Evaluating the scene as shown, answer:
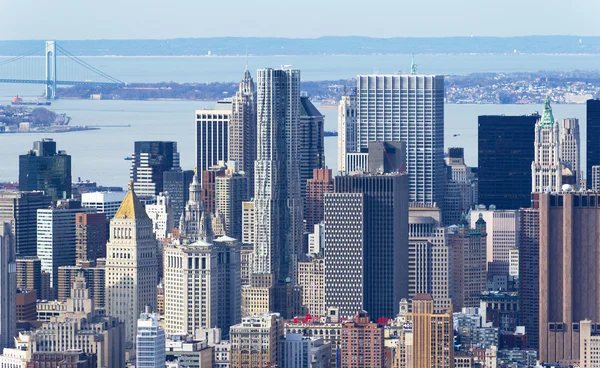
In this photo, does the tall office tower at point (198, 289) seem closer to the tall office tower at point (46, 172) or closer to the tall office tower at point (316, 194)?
the tall office tower at point (316, 194)

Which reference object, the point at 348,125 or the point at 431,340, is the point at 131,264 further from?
the point at 348,125

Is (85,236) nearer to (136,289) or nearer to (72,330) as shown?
(136,289)

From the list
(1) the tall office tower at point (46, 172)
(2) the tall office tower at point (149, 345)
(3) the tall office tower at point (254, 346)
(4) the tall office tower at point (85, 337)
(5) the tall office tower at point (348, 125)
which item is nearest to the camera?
(2) the tall office tower at point (149, 345)

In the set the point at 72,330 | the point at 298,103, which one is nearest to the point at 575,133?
the point at 298,103

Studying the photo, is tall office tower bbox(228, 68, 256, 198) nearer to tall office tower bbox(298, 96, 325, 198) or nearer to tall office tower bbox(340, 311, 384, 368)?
tall office tower bbox(298, 96, 325, 198)

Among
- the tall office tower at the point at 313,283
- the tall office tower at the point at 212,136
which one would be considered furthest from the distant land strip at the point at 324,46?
the tall office tower at the point at 313,283
